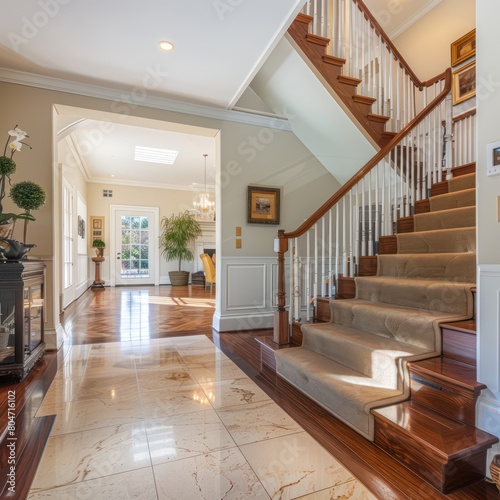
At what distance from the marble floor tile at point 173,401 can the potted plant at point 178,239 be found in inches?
278

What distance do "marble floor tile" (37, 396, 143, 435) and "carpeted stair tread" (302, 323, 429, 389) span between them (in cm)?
136

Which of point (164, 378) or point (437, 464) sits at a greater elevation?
point (437, 464)

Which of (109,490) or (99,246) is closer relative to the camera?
(109,490)

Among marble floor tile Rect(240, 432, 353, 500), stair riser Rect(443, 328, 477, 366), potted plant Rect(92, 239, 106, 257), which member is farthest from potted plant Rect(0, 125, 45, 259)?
potted plant Rect(92, 239, 106, 257)

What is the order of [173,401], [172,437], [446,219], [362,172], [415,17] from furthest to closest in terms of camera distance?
1. [415,17]
2. [362,172]
3. [446,219]
4. [173,401]
5. [172,437]

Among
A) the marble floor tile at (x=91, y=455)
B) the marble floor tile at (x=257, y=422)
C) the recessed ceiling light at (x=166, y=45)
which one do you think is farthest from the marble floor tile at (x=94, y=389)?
the recessed ceiling light at (x=166, y=45)

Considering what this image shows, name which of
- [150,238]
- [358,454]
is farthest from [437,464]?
[150,238]

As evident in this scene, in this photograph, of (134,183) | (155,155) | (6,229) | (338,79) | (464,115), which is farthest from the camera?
(134,183)

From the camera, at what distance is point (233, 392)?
87.2 inches

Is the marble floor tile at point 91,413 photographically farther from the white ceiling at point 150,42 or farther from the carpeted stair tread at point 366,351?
the white ceiling at point 150,42

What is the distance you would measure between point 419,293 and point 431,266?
1.24ft

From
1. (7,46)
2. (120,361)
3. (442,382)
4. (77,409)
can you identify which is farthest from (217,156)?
(442,382)

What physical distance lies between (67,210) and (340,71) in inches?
204

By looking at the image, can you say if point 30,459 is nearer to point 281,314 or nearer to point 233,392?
point 233,392
